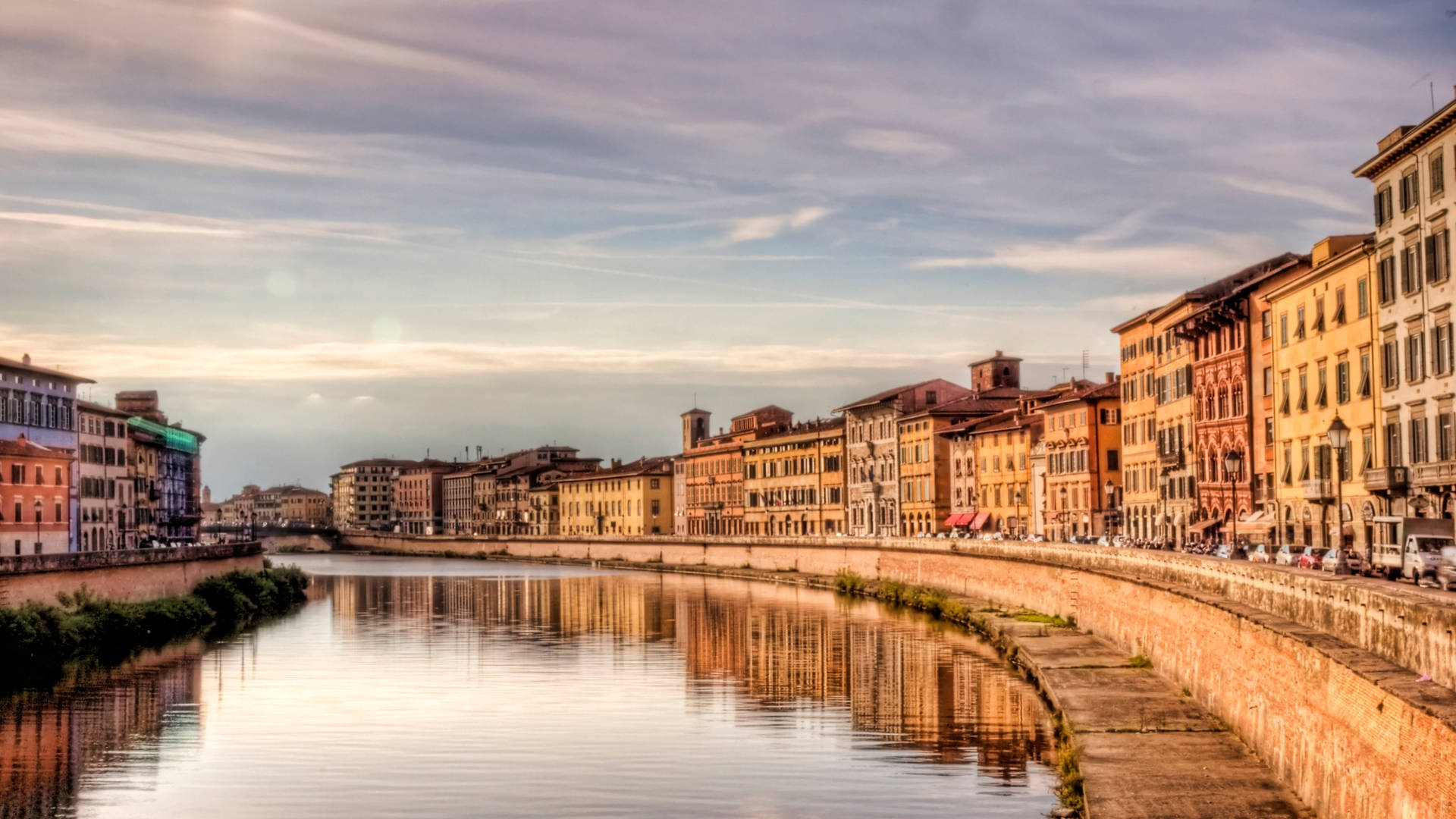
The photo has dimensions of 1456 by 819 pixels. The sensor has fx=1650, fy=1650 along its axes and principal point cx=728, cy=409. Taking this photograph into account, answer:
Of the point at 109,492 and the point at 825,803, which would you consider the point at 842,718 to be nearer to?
the point at 825,803

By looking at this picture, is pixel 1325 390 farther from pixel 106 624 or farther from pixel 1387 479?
pixel 106 624

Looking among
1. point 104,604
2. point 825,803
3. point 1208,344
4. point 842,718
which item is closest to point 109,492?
point 104,604

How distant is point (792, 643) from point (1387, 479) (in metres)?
22.2

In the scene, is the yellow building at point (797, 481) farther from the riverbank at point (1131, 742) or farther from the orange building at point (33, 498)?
the riverbank at point (1131, 742)

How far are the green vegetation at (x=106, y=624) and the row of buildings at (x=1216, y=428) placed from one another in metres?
36.9

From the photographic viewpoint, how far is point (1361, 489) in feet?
167

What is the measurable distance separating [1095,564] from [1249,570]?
21048mm

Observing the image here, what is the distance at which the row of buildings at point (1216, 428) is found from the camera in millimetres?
45438

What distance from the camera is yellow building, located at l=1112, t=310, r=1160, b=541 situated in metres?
79.4

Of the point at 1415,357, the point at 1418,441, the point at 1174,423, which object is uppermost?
the point at 1415,357

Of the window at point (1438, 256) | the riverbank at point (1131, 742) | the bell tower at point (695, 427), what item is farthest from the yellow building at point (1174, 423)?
the bell tower at point (695, 427)

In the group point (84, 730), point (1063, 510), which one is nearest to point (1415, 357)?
point (84, 730)

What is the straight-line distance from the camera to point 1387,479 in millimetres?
46875

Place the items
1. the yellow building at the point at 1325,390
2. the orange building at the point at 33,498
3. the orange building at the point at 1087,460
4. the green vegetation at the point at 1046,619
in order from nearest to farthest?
the yellow building at the point at 1325,390 < the green vegetation at the point at 1046,619 < the orange building at the point at 33,498 < the orange building at the point at 1087,460
